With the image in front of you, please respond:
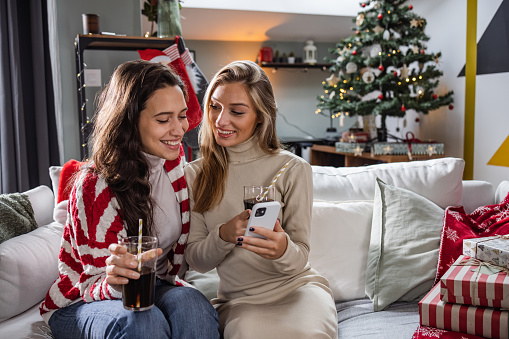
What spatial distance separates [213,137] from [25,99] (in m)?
2.12

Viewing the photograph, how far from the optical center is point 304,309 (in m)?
1.51

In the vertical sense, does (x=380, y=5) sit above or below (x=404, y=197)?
above

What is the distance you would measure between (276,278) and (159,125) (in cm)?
63

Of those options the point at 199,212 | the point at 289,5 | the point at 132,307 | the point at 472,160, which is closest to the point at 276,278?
the point at 199,212

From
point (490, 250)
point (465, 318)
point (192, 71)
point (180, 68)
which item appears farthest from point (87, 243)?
point (192, 71)

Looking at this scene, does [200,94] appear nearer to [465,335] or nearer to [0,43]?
[0,43]

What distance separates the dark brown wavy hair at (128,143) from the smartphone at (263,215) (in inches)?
14.4

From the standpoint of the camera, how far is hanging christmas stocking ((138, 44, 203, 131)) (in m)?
3.30

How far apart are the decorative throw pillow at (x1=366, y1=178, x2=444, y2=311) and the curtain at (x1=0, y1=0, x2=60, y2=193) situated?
2.29 m

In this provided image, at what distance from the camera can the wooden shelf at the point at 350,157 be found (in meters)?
4.52

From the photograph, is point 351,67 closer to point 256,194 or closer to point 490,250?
point 490,250

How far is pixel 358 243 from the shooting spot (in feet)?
6.61

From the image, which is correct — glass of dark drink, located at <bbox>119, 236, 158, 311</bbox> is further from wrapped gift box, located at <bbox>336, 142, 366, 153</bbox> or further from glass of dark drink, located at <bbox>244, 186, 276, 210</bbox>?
wrapped gift box, located at <bbox>336, 142, 366, 153</bbox>

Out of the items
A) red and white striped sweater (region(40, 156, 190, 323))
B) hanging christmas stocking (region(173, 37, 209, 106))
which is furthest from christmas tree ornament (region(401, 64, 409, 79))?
red and white striped sweater (region(40, 156, 190, 323))
